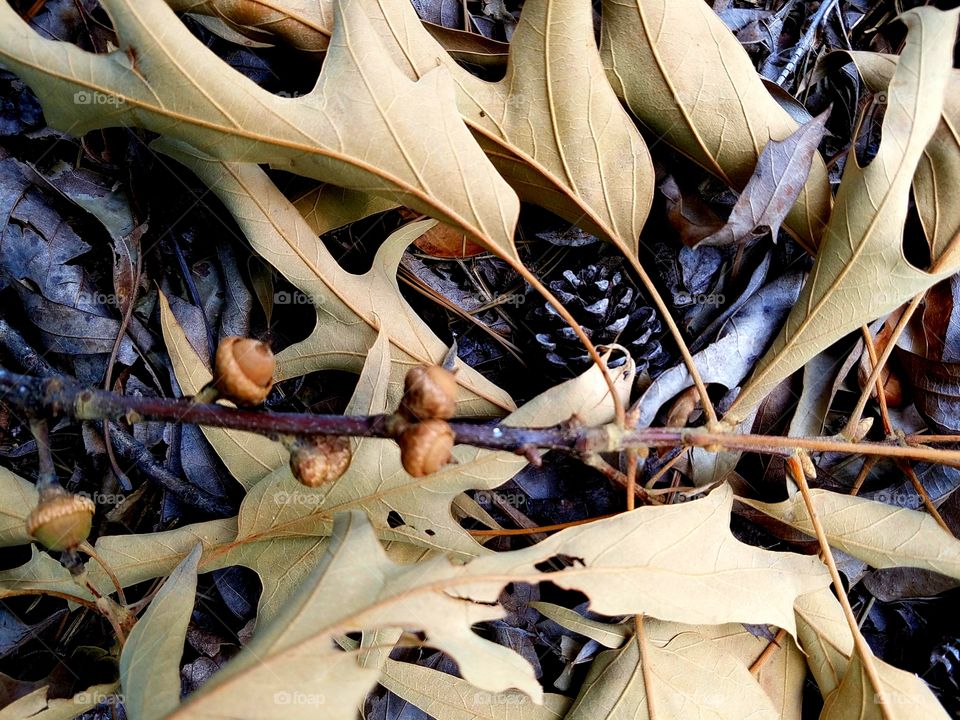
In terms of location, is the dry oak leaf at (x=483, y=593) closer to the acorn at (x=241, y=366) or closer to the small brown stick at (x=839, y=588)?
the small brown stick at (x=839, y=588)

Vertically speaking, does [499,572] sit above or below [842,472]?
above

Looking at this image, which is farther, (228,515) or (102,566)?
(228,515)

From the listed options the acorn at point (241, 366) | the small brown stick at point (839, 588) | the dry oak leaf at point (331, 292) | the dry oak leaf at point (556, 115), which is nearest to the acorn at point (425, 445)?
the acorn at point (241, 366)

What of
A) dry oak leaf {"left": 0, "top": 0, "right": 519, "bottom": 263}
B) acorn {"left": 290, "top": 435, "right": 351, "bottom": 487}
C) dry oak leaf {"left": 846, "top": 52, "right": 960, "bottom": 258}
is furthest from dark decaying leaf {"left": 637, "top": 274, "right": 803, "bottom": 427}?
acorn {"left": 290, "top": 435, "right": 351, "bottom": 487}

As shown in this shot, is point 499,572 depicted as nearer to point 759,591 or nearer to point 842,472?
point 759,591

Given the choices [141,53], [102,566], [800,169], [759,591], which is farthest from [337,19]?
[759,591]

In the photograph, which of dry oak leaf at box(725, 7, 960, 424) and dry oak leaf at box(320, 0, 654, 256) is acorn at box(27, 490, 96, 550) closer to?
dry oak leaf at box(320, 0, 654, 256)

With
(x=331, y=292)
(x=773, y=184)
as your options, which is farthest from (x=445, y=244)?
(x=773, y=184)
